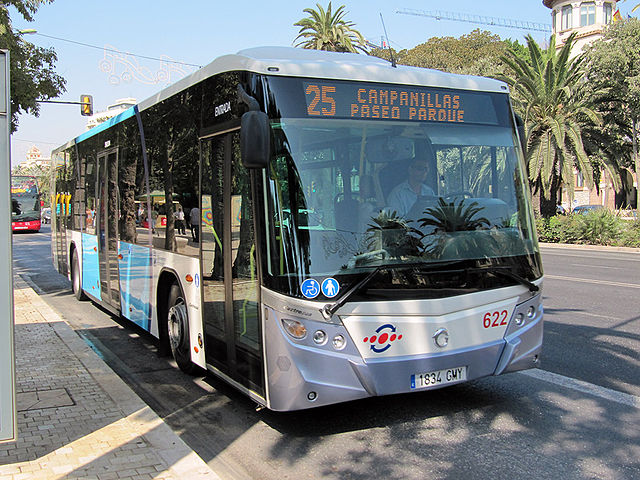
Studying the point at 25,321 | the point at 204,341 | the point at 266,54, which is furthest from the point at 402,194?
the point at 25,321

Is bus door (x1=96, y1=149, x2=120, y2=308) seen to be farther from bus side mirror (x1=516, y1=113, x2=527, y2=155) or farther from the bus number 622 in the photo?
the bus number 622

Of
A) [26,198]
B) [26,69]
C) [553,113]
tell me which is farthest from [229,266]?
[26,198]

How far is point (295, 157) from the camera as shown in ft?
15.6

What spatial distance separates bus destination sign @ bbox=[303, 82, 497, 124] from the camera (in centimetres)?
499

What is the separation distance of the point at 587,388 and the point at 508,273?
1.70m

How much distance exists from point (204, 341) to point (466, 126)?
10.0 ft

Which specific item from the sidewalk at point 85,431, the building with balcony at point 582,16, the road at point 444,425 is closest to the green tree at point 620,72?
the road at point 444,425

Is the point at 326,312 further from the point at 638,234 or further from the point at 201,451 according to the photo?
the point at 638,234

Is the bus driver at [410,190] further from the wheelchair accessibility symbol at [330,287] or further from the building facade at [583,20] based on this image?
the building facade at [583,20]

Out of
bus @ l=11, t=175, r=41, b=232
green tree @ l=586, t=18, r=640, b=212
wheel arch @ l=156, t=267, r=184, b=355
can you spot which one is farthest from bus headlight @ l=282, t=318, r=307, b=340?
bus @ l=11, t=175, r=41, b=232

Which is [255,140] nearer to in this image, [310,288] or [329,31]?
[310,288]

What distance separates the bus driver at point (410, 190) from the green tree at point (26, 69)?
1261cm

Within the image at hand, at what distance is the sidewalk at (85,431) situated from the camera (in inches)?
165

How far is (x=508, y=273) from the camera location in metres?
5.29
